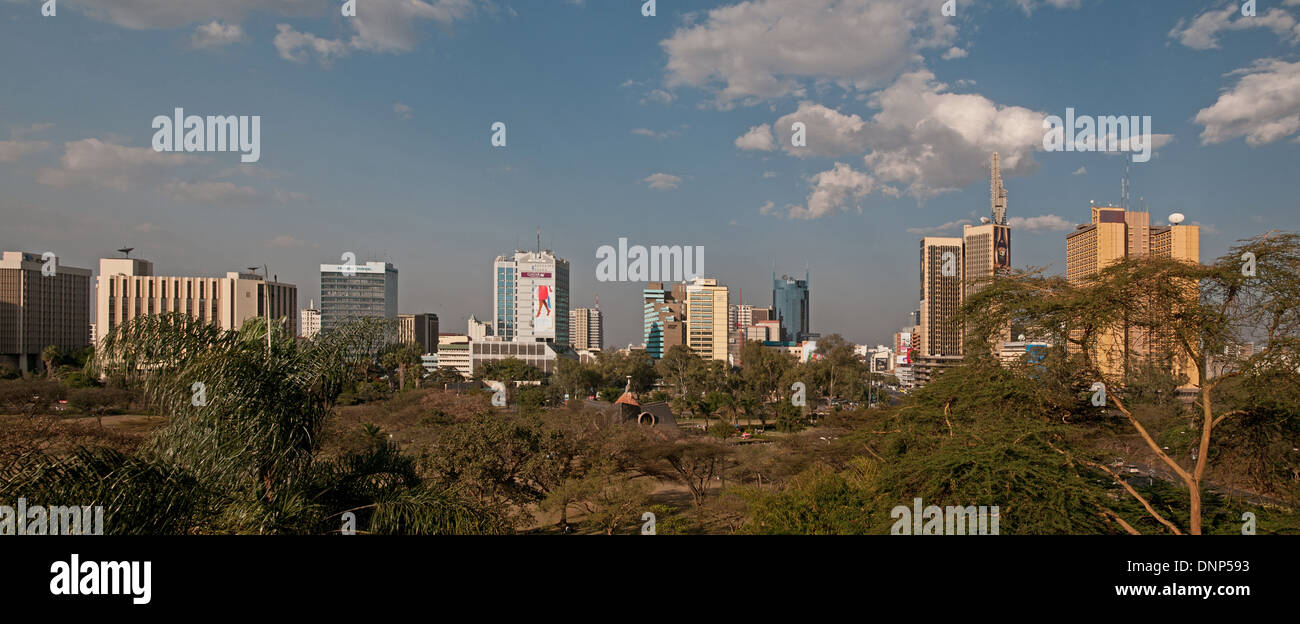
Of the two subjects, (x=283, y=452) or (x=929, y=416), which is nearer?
(x=283, y=452)

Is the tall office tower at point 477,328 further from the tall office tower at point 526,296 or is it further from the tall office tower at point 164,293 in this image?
the tall office tower at point 164,293

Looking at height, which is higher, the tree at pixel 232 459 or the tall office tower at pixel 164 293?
the tall office tower at pixel 164 293

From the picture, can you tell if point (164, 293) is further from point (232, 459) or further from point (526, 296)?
point (526, 296)

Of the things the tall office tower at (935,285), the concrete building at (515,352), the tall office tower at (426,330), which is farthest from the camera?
the tall office tower at (426,330)

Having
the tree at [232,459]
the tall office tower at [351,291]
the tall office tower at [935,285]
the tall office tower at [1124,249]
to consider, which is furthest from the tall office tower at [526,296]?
the tree at [232,459]

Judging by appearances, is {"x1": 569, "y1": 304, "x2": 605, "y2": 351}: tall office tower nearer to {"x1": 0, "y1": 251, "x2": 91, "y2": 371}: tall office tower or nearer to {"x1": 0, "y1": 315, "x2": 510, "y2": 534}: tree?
{"x1": 0, "y1": 251, "x2": 91, "y2": 371}: tall office tower

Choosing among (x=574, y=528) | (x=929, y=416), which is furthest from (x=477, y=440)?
(x=929, y=416)
